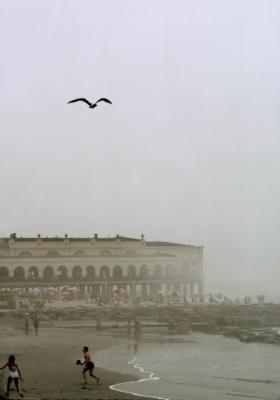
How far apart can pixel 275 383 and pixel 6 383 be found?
1047 cm

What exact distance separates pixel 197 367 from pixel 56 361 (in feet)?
20.4

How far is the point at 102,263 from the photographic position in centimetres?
9850

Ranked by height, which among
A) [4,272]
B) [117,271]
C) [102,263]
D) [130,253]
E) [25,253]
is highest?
[130,253]

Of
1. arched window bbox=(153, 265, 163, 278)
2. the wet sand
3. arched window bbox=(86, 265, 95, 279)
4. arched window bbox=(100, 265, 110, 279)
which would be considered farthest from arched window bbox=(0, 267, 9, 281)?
the wet sand

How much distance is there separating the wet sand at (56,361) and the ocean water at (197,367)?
1008mm

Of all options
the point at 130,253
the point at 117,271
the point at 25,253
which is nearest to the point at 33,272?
the point at 25,253

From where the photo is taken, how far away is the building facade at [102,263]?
95.0 metres

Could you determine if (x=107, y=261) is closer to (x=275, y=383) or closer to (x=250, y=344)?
(x=250, y=344)

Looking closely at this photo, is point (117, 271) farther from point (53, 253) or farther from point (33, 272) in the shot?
point (33, 272)

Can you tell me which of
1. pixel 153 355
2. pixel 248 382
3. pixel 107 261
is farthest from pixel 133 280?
pixel 248 382

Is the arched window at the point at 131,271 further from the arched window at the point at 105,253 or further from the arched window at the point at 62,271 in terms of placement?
the arched window at the point at 62,271

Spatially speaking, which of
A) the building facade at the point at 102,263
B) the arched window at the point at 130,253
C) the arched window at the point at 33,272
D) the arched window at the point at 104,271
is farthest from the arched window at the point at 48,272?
the arched window at the point at 130,253

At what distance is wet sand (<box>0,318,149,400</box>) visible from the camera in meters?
22.6

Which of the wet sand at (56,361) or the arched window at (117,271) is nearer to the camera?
the wet sand at (56,361)
